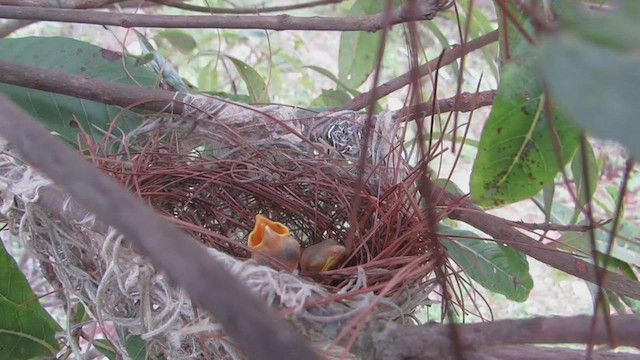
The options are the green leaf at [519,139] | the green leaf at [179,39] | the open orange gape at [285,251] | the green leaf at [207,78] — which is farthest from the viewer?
the green leaf at [207,78]

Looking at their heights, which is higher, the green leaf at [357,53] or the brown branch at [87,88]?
the green leaf at [357,53]

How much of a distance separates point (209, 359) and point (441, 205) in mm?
336

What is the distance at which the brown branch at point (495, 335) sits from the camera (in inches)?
11.6

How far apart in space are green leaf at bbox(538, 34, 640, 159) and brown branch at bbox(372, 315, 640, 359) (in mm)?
98

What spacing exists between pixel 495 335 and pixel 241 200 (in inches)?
21.2

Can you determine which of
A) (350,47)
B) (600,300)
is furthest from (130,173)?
(350,47)

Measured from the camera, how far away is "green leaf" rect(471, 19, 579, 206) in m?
0.47

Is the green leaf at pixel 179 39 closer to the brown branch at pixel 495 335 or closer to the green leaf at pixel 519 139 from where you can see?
the green leaf at pixel 519 139

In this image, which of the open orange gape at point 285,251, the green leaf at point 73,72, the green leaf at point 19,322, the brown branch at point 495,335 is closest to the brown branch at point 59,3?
the green leaf at point 73,72

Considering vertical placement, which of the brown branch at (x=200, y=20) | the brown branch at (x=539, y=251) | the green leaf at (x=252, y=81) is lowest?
the brown branch at (x=539, y=251)

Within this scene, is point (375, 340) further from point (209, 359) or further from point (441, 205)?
point (441, 205)

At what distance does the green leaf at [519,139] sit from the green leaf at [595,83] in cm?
20

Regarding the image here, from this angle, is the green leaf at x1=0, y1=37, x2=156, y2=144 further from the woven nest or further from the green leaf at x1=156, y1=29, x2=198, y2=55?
the green leaf at x1=156, y1=29, x2=198, y2=55

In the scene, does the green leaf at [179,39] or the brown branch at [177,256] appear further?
the green leaf at [179,39]
